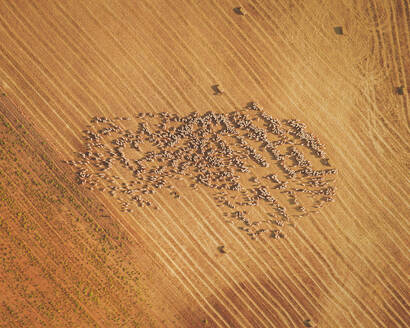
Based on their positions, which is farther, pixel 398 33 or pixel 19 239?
pixel 398 33

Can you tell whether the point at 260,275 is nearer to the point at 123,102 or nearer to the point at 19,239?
the point at 123,102

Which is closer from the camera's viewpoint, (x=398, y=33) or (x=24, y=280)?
(x=24, y=280)

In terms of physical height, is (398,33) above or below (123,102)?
below

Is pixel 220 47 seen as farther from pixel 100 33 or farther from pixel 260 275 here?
pixel 260 275

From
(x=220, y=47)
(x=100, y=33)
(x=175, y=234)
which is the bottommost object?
(x=175, y=234)

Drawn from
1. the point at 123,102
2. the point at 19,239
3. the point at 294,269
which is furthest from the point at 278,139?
the point at 19,239

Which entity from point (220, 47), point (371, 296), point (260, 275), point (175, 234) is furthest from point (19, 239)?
point (371, 296)
